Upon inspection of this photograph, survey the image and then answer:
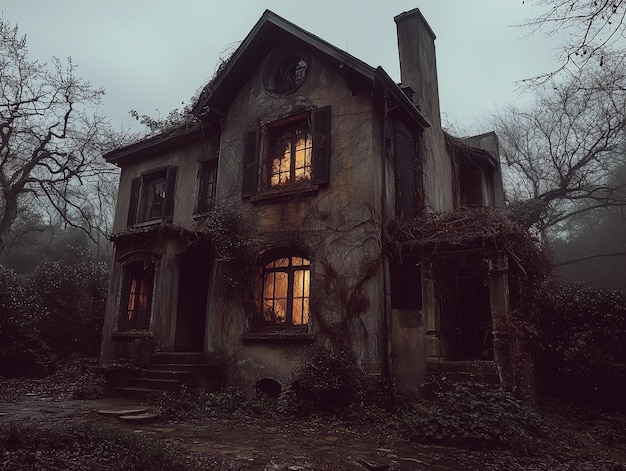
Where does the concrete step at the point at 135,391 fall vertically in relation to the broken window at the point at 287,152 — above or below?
below

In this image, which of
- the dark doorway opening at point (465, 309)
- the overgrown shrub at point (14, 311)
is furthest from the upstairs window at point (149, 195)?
the dark doorway opening at point (465, 309)

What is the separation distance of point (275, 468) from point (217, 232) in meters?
6.37

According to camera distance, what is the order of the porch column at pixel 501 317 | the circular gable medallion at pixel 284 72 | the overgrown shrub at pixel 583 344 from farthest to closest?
the circular gable medallion at pixel 284 72 < the overgrown shrub at pixel 583 344 < the porch column at pixel 501 317

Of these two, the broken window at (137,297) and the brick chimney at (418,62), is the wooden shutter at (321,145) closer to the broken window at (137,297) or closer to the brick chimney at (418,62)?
the brick chimney at (418,62)

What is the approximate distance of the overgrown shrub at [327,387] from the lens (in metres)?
7.71

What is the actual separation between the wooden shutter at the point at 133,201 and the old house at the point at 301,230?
66cm

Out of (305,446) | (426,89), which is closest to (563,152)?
(426,89)

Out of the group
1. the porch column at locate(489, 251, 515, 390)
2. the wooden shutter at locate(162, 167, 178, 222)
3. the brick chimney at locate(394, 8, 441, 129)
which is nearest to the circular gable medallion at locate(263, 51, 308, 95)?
the brick chimney at locate(394, 8, 441, 129)

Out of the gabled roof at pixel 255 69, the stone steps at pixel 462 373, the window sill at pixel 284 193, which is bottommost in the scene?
the stone steps at pixel 462 373

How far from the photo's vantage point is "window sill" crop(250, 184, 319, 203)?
9562 mm

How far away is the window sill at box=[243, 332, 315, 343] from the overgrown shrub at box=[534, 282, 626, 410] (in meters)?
5.16

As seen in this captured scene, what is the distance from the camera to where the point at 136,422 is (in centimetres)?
695

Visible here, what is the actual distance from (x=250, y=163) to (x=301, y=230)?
2.31 metres

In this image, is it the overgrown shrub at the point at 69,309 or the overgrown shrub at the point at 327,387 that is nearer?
the overgrown shrub at the point at 327,387
